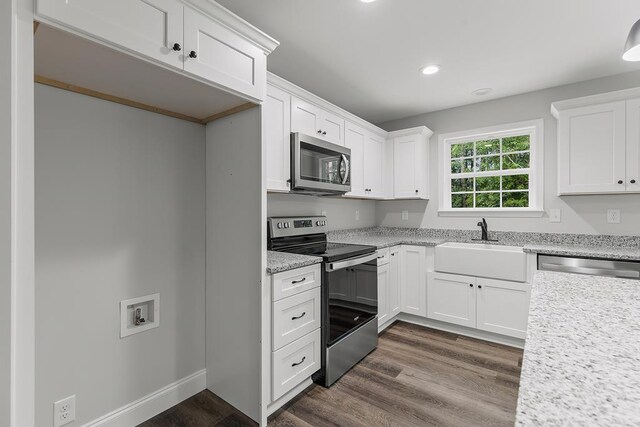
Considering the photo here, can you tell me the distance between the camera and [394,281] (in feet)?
10.7

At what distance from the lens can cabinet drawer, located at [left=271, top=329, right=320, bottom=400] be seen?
1873mm

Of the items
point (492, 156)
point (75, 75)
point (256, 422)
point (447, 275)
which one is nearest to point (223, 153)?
point (75, 75)

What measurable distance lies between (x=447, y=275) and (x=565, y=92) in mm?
2082

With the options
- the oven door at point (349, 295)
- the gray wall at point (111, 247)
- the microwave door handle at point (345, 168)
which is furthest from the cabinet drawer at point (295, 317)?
the microwave door handle at point (345, 168)

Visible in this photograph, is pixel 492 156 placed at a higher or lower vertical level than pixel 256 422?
higher

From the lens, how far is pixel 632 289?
108 centimetres

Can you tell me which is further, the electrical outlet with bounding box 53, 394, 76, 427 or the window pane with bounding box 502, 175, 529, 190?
the window pane with bounding box 502, 175, 529, 190

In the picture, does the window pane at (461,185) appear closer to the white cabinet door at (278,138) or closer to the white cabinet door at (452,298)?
the white cabinet door at (452,298)

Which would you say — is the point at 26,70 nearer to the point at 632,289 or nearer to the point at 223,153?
the point at 223,153

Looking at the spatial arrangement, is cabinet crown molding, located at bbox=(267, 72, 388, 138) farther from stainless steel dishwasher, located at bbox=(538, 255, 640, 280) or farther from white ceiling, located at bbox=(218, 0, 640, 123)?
stainless steel dishwasher, located at bbox=(538, 255, 640, 280)

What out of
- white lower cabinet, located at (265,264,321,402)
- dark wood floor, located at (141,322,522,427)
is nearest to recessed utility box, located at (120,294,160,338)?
dark wood floor, located at (141,322,522,427)

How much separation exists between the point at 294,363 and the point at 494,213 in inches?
105

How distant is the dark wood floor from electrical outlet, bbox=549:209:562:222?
1.33 m

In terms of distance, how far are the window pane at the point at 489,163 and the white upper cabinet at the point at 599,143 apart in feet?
2.40
